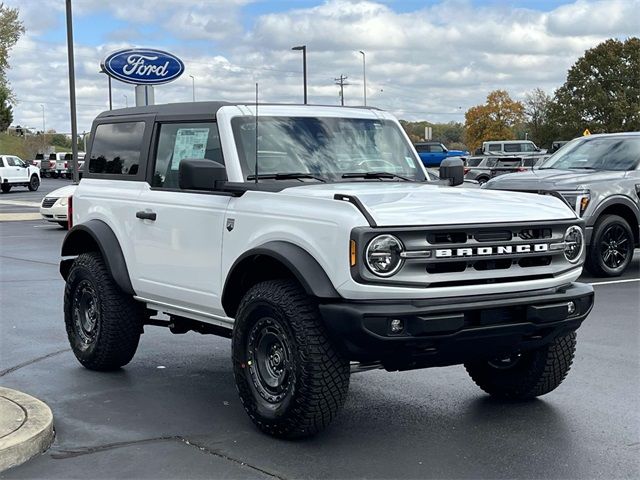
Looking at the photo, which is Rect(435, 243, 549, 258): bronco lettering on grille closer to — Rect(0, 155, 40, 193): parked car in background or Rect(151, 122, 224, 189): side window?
Rect(151, 122, 224, 189): side window

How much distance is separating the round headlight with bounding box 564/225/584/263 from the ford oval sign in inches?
662

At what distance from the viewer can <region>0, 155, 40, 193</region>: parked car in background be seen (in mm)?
45594

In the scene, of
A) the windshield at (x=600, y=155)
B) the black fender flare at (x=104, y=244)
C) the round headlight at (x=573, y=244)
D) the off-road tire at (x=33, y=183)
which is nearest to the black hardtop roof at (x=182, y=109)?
the black fender flare at (x=104, y=244)

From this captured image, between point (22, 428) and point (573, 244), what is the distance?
3.41 m

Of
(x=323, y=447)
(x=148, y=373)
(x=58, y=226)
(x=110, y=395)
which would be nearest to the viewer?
(x=323, y=447)

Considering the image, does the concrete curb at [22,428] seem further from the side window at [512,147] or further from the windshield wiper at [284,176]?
A: the side window at [512,147]

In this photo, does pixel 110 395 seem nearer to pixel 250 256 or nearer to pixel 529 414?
pixel 250 256

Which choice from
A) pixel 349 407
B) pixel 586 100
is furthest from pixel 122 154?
pixel 586 100

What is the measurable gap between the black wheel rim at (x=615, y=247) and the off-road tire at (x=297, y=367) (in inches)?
314

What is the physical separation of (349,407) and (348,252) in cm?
161

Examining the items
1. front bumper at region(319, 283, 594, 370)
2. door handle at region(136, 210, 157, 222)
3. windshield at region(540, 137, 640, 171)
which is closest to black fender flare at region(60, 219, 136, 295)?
door handle at region(136, 210, 157, 222)

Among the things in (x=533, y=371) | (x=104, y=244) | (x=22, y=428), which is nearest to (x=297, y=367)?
(x=22, y=428)

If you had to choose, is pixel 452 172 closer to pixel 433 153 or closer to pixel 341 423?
pixel 341 423

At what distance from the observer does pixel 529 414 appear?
5.73 meters
